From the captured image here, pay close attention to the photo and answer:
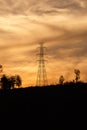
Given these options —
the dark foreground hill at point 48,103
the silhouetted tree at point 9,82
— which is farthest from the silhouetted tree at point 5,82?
the dark foreground hill at point 48,103

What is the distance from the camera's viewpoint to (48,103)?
31.0 metres

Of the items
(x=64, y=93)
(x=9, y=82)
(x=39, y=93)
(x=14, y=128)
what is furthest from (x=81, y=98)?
(x=9, y=82)

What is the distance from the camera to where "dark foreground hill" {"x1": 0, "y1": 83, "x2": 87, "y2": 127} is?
28.1m

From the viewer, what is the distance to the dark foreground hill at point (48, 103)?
2809 centimetres

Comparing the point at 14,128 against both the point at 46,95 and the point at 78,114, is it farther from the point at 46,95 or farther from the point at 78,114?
the point at 46,95

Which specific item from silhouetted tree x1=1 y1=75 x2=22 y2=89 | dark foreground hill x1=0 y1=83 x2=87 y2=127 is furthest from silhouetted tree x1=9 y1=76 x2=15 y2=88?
dark foreground hill x1=0 y1=83 x2=87 y2=127

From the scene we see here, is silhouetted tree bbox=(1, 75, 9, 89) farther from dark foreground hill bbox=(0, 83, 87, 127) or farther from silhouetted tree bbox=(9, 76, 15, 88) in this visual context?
dark foreground hill bbox=(0, 83, 87, 127)

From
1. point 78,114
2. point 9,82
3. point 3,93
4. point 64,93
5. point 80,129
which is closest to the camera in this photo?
point 80,129

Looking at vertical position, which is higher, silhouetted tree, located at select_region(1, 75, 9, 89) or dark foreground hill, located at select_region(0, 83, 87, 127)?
silhouetted tree, located at select_region(1, 75, 9, 89)

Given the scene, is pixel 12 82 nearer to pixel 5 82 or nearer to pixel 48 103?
pixel 5 82

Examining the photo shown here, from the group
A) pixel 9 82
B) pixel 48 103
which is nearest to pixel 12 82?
pixel 9 82

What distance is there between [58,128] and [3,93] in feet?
38.0

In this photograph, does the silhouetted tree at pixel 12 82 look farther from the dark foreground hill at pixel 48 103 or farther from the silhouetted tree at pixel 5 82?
the dark foreground hill at pixel 48 103

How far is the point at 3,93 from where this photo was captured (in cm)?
3659
